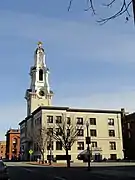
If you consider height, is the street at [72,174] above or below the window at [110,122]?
below

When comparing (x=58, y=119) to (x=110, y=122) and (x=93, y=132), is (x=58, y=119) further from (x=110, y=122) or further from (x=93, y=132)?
(x=110, y=122)

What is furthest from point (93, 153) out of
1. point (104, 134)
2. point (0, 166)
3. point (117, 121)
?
point (0, 166)

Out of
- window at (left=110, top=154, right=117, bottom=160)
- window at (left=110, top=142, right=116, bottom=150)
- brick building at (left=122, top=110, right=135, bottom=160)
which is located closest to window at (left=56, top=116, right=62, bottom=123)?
window at (left=110, top=142, right=116, bottom=150)

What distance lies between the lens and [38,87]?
10362cm

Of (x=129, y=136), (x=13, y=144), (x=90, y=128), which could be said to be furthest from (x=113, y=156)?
(x=13, y=144)

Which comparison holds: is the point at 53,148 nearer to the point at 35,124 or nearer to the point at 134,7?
the point at 35,124

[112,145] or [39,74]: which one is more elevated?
[39,74]

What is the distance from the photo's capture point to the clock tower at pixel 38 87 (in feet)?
335

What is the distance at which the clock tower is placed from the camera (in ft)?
335

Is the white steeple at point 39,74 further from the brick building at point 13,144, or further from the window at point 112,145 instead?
the brick building at point 13,144

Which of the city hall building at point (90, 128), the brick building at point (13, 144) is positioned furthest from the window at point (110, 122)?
the brick building at point (13, 144)

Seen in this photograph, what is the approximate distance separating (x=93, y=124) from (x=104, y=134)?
3.95m

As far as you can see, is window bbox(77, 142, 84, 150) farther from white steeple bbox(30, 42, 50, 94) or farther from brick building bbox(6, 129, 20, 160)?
brick building bbox(6, 129, 20, 160)

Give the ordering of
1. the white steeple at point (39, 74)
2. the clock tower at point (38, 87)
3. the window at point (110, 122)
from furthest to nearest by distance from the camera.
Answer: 1. the white steeple at point (39, 74)
2. the clock tower at point (38, 87)
3. the window at point (110, 122)
